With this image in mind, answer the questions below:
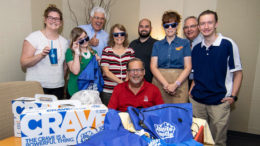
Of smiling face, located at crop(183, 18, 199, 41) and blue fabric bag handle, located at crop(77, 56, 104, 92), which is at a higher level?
smiling face, located at crop(183, 18, 199, 41)

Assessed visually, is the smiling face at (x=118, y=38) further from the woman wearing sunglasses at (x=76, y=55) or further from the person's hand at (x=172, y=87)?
the person's hand at (x=172, y=87)

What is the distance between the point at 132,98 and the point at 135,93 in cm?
7

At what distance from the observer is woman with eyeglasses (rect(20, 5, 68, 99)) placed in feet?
6.48

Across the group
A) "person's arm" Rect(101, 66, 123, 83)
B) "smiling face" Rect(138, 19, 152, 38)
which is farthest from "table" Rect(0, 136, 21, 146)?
"smiling face" Rect(138, 19, 152, 38)

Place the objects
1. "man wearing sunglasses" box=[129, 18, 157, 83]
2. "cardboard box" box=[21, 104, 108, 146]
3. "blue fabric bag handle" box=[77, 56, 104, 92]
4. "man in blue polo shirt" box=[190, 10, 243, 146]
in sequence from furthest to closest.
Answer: "man wearing sunglasses" box=[129, 18, 157, 83], "blue fabric bag handle" box=[77, 56, 104, 92], "man in blue polo shirt" box=[190, 10, 243, 146], "cardboard box" box=[21, 104, 108, 146]

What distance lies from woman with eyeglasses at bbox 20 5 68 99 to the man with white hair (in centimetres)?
58

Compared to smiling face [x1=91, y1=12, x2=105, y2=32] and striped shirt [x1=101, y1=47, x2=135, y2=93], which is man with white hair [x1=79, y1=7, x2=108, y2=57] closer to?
smiling face [x1=91, y1=12, x2=105, y2=32]

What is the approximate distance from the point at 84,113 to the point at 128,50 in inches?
57.6

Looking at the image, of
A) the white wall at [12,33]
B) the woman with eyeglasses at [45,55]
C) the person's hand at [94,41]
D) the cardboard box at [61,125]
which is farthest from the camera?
the person's hand at [94,41]

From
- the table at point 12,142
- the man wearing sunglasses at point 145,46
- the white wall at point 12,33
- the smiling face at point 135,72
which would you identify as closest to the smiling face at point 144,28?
the man wearing sunglasses at point 145,46

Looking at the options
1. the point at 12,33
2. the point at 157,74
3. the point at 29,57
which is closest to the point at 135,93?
the point at 157,74

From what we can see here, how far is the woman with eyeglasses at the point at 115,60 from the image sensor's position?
231 cm

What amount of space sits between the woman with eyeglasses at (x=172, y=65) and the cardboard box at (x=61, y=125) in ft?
4.04

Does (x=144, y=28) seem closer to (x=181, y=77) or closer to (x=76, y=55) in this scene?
(x=181, y=77)
